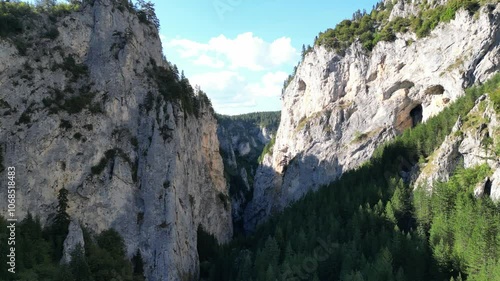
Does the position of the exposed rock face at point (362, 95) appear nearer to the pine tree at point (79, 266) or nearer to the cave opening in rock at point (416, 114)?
the cave opening in rock at point (416, 114)

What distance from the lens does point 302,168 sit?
116562mm

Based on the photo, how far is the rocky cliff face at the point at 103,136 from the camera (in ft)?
200

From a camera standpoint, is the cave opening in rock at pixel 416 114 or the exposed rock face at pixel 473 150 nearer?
the exposed rock face at pixel 473 150

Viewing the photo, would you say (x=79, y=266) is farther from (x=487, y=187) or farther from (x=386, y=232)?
(x=487, y=187)

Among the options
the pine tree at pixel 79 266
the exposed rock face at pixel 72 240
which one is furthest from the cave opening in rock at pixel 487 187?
the exposed rock face at pixel 72 240

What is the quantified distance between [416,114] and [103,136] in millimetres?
73073

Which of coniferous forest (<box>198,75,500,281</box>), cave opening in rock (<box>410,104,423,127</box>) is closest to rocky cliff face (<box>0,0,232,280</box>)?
coniferous forest (<box>198,75,500,281</box>)

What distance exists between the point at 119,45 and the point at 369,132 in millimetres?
61843

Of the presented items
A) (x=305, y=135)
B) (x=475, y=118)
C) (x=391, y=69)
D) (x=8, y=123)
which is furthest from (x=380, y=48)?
(x=8, y=123)

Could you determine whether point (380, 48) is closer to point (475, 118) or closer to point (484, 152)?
point (475, 118)

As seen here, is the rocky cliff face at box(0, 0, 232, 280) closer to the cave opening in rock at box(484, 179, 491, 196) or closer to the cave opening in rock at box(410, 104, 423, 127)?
the cave opening in rock at box(484, 179, 491, 196)

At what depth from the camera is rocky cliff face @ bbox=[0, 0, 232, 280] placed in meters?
61.0

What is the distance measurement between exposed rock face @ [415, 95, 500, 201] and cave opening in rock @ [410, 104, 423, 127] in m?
24.5

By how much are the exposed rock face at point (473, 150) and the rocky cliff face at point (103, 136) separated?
143ft
